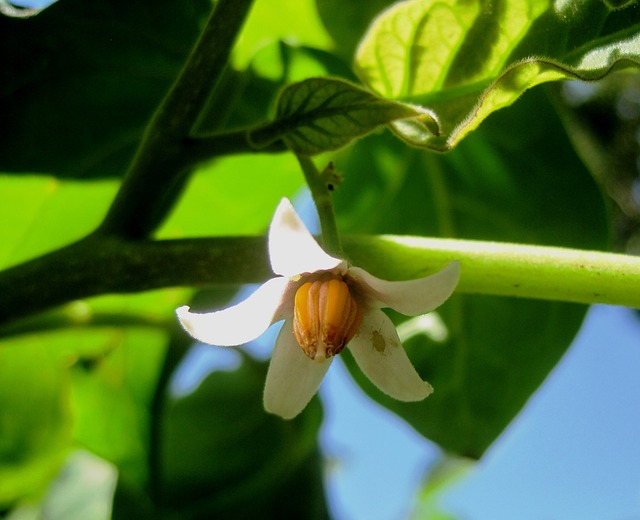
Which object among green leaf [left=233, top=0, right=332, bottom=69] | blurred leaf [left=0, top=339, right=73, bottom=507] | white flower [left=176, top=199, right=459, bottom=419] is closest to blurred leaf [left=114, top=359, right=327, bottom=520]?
blurred leaf [left=0, top=339, right=73, bottom=507]

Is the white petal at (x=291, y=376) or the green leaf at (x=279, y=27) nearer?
the white petal at (x=291, y=376)

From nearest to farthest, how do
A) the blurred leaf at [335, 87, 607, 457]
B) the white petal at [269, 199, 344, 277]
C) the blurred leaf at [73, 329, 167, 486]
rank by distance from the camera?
the white petal at [269, 199, 344, 277]
the blurred leaf at [335, 87, 607, 457]
the blurred leaf at [73, 329, 167, 486]

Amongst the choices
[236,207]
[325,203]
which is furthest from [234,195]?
[325,203]

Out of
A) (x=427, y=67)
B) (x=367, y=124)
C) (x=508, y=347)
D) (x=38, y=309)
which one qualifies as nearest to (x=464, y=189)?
(x=508, y=347)

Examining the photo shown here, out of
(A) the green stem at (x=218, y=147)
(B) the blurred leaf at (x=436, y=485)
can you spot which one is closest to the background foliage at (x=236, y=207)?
(A) the green stem at (x=218, y=147)

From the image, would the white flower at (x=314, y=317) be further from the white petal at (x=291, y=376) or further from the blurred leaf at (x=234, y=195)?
the blurred leaf at (x=234, y=195)

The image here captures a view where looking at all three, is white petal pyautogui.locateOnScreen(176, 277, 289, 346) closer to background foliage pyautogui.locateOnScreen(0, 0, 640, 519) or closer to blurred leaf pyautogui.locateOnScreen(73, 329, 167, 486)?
background foliage pyautogui.locateOnScreen(0, 0, 640, 519)

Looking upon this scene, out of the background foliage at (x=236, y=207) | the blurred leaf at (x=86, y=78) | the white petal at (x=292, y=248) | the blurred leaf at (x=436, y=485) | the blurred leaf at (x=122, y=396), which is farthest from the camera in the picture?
the blurred leaf at (x=436, y=485)

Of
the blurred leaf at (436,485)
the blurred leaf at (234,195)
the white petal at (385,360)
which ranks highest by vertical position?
the white petal at (385,360)
